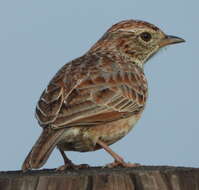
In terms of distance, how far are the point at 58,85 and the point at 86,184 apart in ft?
11.8

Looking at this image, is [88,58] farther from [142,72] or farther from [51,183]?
[51,183]

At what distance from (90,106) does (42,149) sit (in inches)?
51.8

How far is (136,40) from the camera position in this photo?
45.5 ft

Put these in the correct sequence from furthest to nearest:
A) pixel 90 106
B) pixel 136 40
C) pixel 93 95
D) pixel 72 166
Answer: pixel 136 40 < pixel 93 95 < pixel 72 166 < pixel 90 106

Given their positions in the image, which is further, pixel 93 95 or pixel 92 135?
pixel 93 95

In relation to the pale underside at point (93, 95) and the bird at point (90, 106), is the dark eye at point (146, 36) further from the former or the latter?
the pale underside at point (93, 95)

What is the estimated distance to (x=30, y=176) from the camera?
7691 millimetres

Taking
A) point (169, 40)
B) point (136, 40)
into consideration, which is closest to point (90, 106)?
point (136, 40)

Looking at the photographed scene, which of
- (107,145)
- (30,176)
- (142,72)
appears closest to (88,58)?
(142,72)

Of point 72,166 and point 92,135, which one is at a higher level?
point 92,135

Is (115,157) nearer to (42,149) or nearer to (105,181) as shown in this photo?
(42,149)

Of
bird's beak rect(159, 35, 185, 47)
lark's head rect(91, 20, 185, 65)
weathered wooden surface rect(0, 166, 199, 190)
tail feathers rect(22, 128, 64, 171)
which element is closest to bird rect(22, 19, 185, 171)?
tail feathers rect(22, 128, 64, 171)

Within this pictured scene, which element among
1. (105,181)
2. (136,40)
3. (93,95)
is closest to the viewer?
(105,181)

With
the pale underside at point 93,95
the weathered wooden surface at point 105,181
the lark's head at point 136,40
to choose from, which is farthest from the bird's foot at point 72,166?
the lark's head at point 136,40
